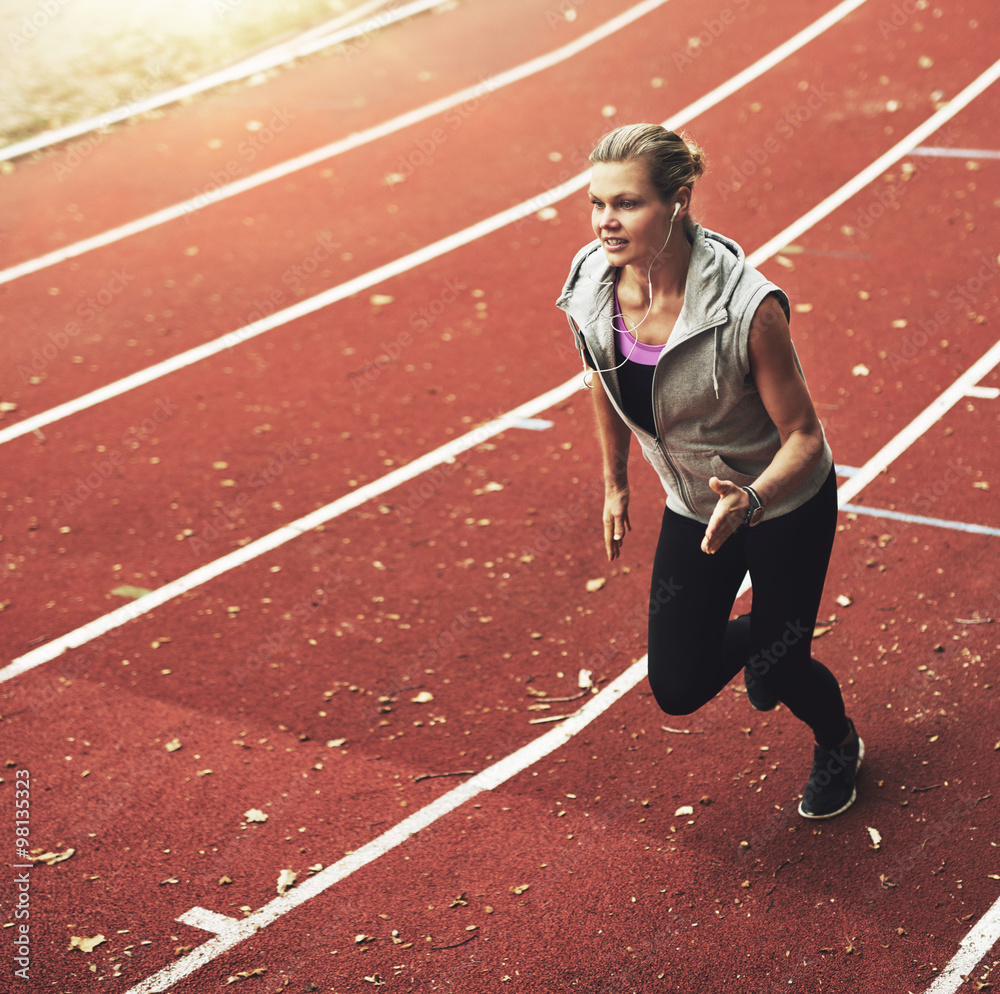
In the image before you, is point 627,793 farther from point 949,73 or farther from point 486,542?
point 949,73

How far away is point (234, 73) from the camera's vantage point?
562 inches

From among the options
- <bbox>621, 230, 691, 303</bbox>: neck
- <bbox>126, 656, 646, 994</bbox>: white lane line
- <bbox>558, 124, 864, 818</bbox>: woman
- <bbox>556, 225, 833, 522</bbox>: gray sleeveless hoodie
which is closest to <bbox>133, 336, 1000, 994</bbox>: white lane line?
<bbox>126, 656, 646, 994</bbox>: white lane line

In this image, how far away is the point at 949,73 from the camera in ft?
41.4

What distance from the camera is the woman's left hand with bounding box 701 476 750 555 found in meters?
3.16

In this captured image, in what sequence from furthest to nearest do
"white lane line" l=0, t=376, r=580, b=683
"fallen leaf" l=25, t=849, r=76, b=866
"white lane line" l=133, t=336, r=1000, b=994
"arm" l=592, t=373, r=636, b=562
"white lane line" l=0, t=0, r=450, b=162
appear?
"white lane line" l=0, t=0, r=450, b=162 < "white lane line" l=0, t=376, r=580, b=683 < "fallen leaf" l=25, t=849, r=76, b=866 < "arm" l=592, t=373, r=636, b=562 < "white lane line" l=133, t=336, r=1000, b=994

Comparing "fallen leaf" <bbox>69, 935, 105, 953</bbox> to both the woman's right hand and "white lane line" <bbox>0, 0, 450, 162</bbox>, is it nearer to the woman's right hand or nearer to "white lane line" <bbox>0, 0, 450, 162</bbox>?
the woman's right hand

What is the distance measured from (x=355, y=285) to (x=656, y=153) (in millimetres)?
6752

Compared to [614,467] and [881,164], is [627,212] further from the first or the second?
[881,164]

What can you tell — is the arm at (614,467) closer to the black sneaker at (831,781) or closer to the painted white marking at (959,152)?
the black sneaker at (831,781)

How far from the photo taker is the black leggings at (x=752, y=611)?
3.59 meters

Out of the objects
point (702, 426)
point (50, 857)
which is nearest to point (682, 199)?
point (702, 426)

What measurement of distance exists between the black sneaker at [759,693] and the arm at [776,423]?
35.7 inches

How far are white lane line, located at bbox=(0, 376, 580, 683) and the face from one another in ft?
12.2

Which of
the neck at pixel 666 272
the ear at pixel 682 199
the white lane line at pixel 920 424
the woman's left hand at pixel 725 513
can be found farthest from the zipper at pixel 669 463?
the white lane line at pixel 920 424
